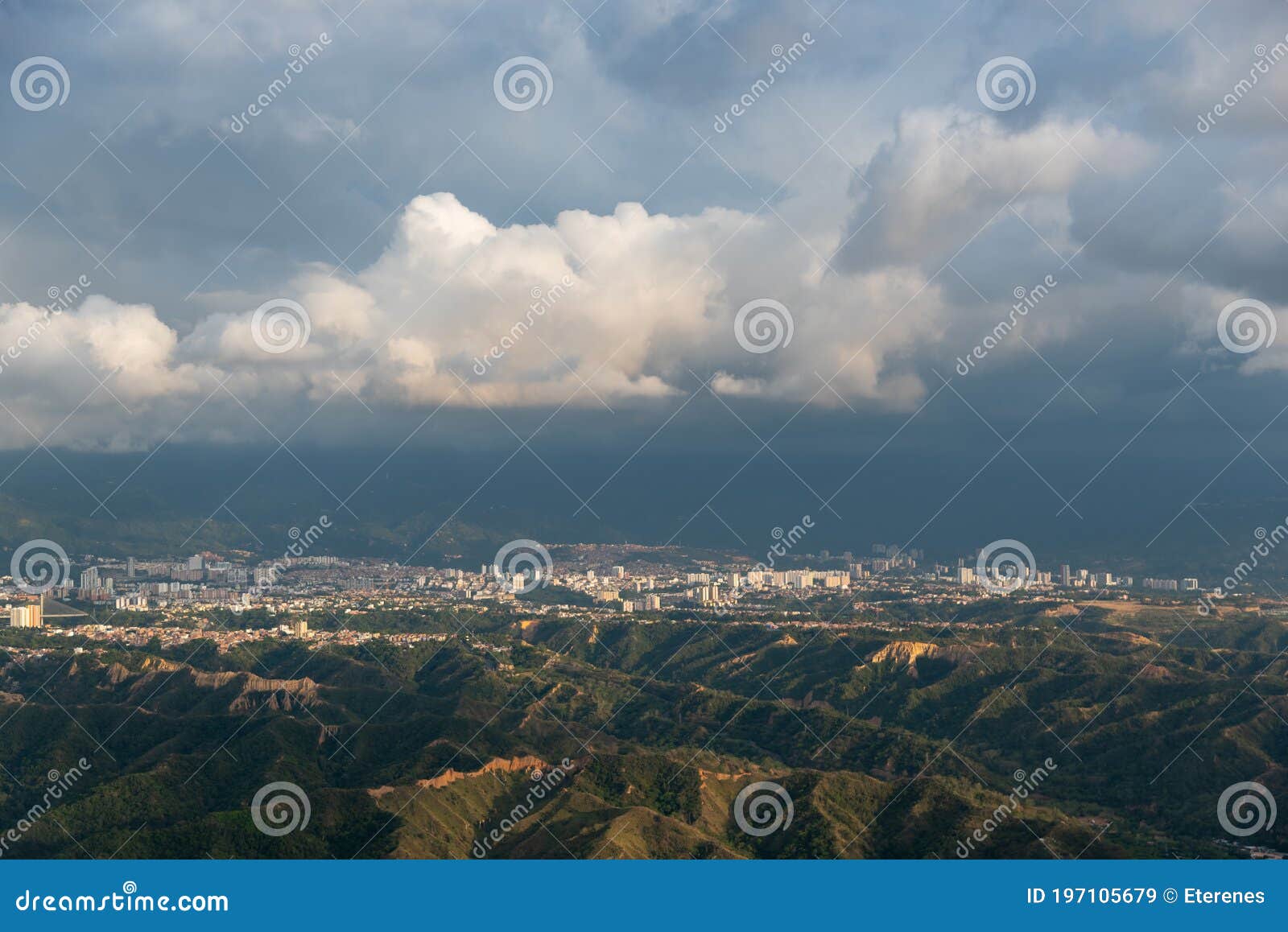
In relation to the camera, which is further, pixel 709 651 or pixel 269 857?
pixel 709 651

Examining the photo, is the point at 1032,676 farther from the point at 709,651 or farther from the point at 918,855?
the point at 918,855

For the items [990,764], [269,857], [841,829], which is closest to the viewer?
[269,857]

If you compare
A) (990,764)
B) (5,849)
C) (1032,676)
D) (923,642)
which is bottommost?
(5,849)

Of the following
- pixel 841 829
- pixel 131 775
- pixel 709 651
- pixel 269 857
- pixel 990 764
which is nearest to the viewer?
pixel 269 857

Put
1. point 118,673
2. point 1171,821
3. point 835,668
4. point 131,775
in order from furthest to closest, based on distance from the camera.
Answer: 1. point 835,668
2. point 118,673
3. point 1171,821
4. point 131,775

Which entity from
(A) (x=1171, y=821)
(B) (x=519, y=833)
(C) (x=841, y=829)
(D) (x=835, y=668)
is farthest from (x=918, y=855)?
(D) (x=835, y=668)

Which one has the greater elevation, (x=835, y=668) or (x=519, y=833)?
(x=835, y=668)

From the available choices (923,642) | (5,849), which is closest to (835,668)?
(923,642)

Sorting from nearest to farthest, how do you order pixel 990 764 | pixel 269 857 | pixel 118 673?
pixel 269 857 → pixel 990 764 → pixel 118 673

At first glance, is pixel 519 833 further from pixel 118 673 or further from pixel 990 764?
pixel 118 673
